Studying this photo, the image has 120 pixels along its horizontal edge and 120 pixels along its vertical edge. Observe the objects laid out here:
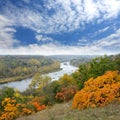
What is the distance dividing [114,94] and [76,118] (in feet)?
23.9

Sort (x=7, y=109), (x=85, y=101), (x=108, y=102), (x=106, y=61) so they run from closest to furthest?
1. (x=108, y=102)
2. (x=85, y=101)
3. (x=106, y=61)
4. (x=7, y=109)

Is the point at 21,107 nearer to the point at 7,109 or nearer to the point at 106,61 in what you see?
the point at 7,109

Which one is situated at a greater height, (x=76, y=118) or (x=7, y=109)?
(x=76, y=118)

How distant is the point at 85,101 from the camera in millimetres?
24266

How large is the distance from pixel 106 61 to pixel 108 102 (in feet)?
67.9

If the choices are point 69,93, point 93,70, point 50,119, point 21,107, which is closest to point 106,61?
point 93,70

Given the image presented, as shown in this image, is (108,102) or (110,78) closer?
(108,102)

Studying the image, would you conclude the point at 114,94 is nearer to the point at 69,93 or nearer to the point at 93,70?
the point at 93,70

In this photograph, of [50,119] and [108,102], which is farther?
[108,102]

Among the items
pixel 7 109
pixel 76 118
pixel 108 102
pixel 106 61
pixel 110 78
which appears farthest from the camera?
pixel 7 109

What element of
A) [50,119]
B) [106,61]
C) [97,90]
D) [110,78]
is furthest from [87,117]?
[106,61]

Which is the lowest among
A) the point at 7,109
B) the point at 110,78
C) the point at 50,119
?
the point at 7,109

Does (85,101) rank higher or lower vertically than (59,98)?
higher

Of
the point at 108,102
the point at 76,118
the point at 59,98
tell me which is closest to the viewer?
the point at 76,118
